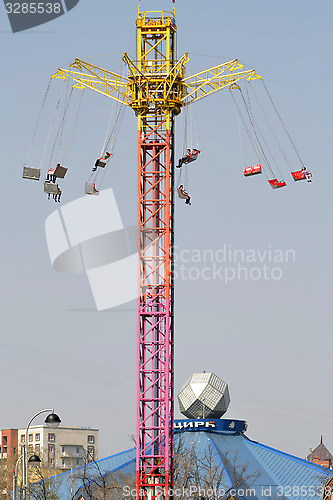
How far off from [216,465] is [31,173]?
3961cm

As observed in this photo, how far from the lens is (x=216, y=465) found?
104375 millimetres

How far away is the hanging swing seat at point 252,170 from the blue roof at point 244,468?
32.7 m

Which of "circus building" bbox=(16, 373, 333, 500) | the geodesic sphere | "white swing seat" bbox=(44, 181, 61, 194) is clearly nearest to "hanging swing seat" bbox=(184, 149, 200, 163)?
"white swing seat" bbox=(44, 181, 61, 194)

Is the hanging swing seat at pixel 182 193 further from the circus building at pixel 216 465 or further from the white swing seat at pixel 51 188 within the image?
the circus building at pixel 216 465

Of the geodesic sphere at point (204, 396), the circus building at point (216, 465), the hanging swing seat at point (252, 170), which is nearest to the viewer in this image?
the hanging swing seat at point (252, 170)

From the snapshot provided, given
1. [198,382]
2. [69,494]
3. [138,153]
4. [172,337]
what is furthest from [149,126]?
[69,494]

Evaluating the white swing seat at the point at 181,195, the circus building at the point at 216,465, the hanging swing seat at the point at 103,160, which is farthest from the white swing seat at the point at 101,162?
the circus building at the point at 216,465

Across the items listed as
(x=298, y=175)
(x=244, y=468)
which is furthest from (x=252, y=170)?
(x=244, y=468)

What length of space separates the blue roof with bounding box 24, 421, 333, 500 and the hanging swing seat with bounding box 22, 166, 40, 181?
3465 cm

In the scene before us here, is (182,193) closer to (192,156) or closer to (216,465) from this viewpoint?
(192,156)

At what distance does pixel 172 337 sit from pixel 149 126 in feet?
49.4

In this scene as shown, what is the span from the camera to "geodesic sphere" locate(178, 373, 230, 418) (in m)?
108

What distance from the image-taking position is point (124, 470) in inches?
4136

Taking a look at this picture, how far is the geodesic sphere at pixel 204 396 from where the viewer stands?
355ft
